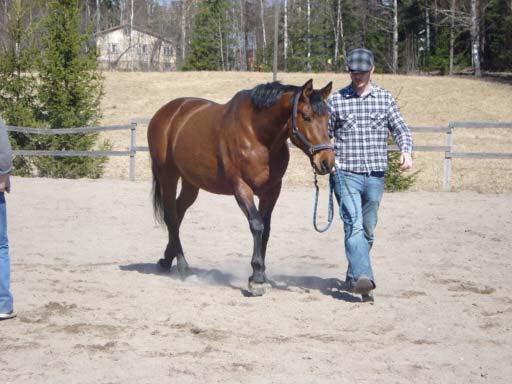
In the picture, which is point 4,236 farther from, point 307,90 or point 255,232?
point 307,90

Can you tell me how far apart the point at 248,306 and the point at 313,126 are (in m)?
1.44

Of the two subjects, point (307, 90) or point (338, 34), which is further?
point (338, 34)

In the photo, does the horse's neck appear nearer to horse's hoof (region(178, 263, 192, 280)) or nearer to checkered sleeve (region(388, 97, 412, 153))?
checkered sleeve (region(388, 97, 412, 153))

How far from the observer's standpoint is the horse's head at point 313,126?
17.6ft

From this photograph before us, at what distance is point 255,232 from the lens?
598cm

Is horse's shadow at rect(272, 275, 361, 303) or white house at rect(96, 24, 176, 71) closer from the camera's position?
horse's shadow at rect(272, 275, 361, 303)

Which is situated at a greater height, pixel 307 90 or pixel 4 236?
pixel 307 90

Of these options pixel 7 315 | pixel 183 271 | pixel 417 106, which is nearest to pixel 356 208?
pixel 183 271

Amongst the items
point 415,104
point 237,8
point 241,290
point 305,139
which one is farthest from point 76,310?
point 237,8

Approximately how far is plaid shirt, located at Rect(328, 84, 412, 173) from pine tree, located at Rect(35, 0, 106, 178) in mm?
11867

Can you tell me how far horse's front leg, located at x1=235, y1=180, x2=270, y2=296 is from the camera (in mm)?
5906

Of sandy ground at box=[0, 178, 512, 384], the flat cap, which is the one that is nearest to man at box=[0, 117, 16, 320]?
sandy ground at box=[0, 178, 512, 384]

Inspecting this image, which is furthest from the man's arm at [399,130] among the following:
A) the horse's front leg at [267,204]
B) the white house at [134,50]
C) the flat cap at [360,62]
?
the white house at [134,50]

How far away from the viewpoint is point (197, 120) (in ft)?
22.3
